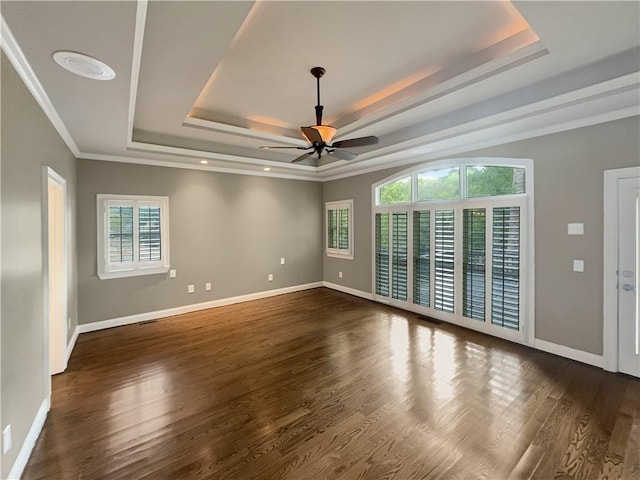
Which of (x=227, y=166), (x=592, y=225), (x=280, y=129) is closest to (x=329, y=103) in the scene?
(x=280, y=129)

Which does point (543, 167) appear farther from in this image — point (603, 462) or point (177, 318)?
point (177, 318)

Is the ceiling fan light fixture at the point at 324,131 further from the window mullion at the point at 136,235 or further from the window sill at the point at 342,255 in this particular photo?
the window sill at the point at 342,255

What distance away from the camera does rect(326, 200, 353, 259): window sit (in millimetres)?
6505

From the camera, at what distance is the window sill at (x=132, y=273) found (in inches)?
177

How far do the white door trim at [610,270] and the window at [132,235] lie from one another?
5.94 meters

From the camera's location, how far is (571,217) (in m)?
3.37

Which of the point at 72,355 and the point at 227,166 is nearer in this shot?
the point at 72,355

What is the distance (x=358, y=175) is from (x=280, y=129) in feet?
7.00

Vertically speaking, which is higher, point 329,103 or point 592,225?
point 329,103

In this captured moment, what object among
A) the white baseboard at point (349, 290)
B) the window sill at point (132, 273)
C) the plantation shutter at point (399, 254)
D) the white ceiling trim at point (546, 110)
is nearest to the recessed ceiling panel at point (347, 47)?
the white ceiling trim at point (546, 110)

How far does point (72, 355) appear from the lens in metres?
3.60

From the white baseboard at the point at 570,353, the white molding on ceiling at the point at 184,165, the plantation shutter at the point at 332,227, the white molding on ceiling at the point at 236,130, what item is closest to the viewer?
the white baseboard at the point at 570,353

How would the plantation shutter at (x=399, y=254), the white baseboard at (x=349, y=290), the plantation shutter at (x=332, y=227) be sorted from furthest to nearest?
the plantation shutter at (x=332, y=227)
the white baseboard at (x=349, y=290)
the plantation shutter at (x=399, y=254)

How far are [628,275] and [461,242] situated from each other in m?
1.79
